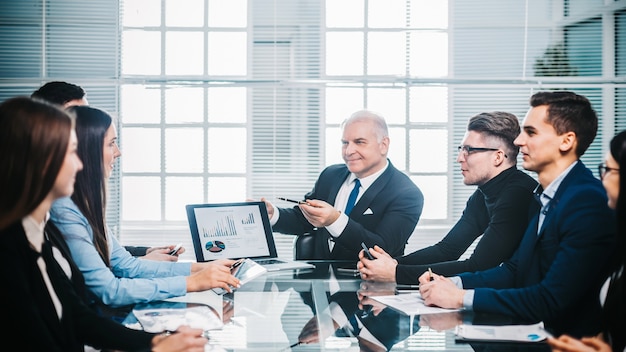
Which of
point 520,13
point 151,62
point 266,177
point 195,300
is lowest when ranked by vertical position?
point 195,300

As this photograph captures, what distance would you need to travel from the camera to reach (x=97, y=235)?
7.23ft

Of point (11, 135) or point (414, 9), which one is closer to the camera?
point (11, 135)

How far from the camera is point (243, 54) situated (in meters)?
5.02

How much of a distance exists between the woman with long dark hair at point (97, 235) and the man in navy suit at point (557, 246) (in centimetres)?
91

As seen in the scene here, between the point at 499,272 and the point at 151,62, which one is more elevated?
the point at 151,62

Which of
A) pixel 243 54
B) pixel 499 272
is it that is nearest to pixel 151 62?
pixel 243 54

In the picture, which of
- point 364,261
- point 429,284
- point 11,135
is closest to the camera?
point 11,135

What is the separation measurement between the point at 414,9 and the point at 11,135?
4.07 metres

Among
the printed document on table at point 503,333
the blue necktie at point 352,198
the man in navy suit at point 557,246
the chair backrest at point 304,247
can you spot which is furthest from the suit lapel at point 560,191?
the chair backrest at point 304,247

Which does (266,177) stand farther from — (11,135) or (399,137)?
(11,135)

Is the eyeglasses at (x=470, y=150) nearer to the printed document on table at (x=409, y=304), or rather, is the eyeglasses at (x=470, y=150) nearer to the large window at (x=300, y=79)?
the printed document on table at (x=409, y=304)

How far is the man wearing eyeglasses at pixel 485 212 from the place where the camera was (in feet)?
9.20

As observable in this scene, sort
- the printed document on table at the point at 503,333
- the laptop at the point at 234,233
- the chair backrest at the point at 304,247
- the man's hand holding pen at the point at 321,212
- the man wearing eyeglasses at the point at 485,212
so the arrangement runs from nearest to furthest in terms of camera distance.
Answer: the printed document on table at the point at 503,333
the man wearing eyeglasses at the point at 485,212
the laptop at the point at 234,233
the man's hand holding pen at the point at 321,212
the chair backrest at the point at 304,247

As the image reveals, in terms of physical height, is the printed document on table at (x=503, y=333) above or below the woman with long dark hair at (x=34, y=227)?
below
